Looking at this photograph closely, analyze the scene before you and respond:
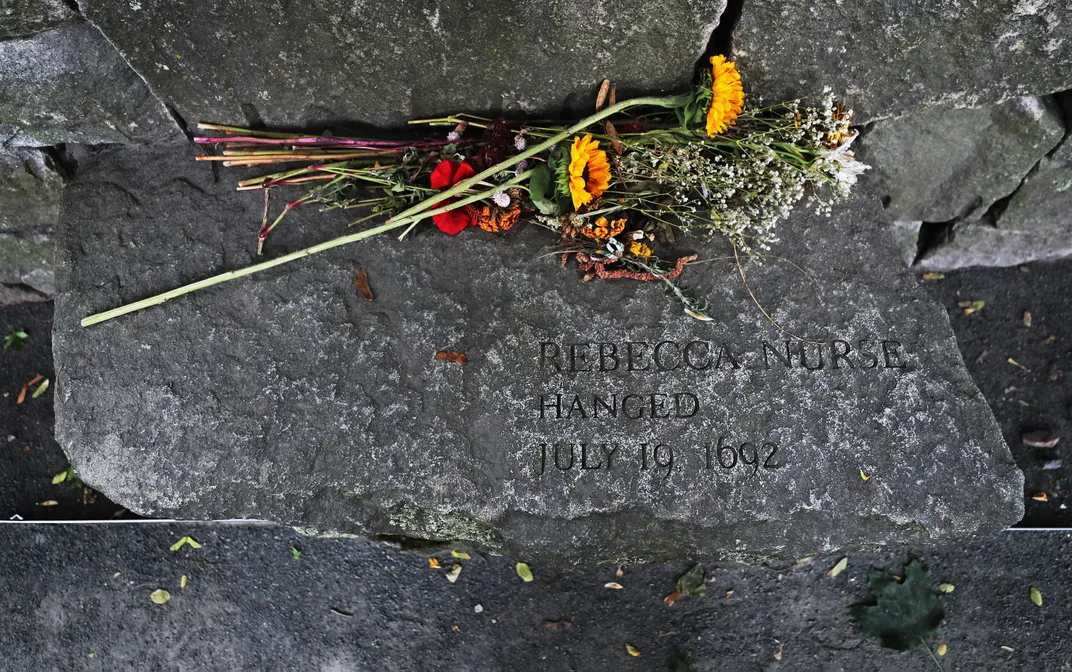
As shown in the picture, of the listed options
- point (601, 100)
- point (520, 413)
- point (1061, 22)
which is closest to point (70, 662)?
point (520, 413)

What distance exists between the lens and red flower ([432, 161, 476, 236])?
78.9 inches

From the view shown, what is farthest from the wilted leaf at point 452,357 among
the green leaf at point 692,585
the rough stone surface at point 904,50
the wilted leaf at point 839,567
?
the wilted leaf at point 839,567

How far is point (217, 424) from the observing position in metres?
1.98

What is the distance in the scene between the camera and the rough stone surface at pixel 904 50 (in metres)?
1.87

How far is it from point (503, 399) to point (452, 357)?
18 cm

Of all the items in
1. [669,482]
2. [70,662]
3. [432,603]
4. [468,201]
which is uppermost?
[468,201]

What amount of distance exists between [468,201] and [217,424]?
0.93 meters

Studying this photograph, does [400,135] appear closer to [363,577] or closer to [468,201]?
[468,201]

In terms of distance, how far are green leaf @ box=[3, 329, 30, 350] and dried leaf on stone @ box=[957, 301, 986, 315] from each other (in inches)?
154

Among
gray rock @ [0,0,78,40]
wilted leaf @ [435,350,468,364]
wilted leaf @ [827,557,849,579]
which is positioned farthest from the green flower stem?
wilted leaf @ [827,557,849,579]

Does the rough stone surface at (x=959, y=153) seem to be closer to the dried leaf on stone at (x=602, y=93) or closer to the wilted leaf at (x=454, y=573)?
the dried leaf on stone at (x=602, y=93)

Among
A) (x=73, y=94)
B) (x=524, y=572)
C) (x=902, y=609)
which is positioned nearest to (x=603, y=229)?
(x=524, y=572)

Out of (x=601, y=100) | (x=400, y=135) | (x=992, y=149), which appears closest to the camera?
(x=601, y=100)

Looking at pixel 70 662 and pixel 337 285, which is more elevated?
pixel 337 285
